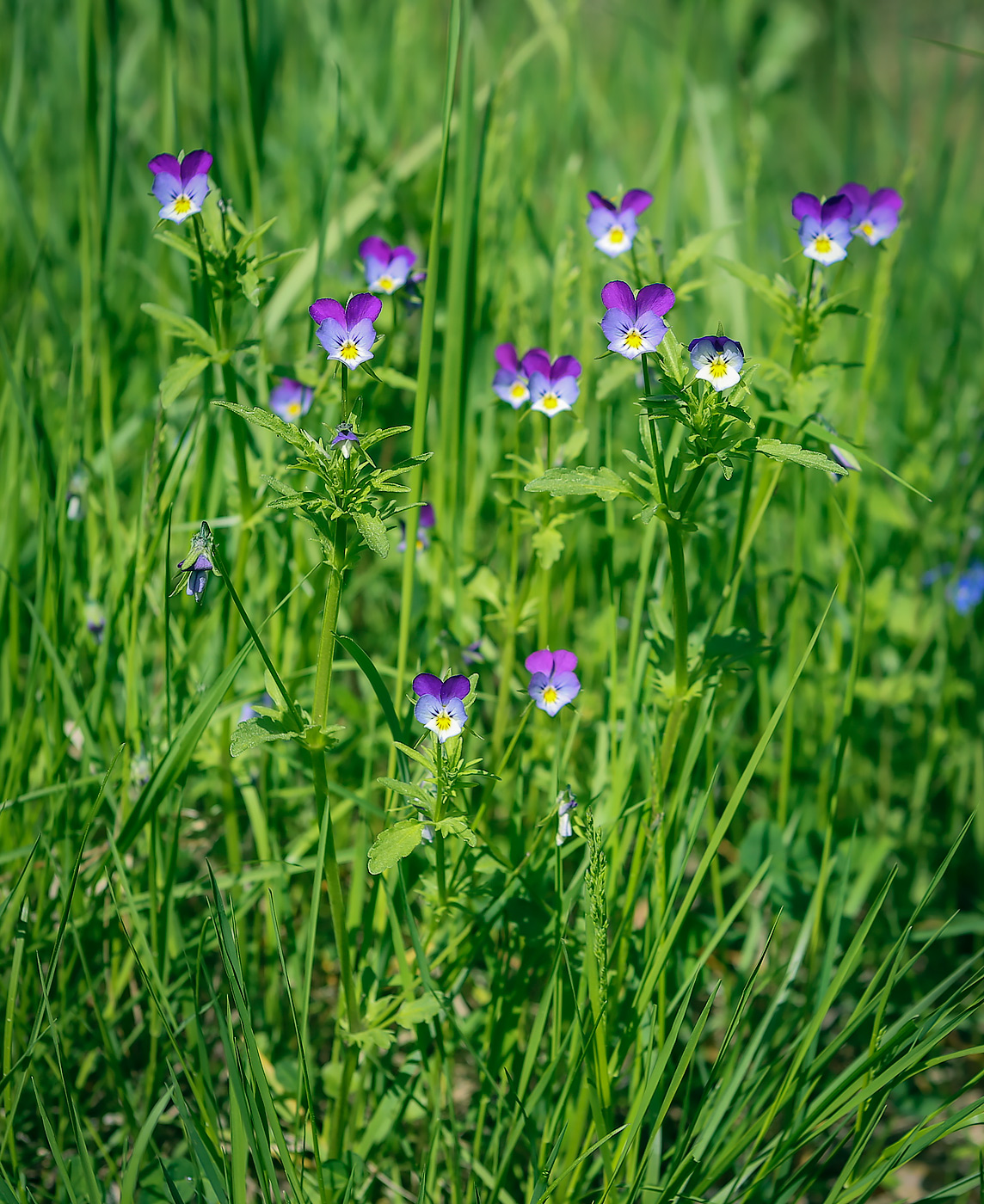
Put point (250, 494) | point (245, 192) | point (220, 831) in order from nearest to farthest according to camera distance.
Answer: point (250, 494) → point (220, 831) → point (245, 192)

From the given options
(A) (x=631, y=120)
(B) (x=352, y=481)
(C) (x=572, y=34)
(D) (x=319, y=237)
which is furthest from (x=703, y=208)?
(B) (x=352, y=481)

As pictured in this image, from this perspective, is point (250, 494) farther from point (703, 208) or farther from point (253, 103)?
point (703, 208)

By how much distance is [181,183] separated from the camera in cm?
172

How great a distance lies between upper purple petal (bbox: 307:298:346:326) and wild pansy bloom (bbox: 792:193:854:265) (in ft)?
2.82

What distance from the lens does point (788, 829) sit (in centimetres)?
197

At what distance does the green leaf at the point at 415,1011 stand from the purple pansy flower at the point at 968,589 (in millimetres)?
1753

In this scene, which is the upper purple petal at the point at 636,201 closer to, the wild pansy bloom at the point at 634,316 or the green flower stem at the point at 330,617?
the wild pansy bloom at the point at 634,316

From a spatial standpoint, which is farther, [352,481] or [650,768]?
[650,768]

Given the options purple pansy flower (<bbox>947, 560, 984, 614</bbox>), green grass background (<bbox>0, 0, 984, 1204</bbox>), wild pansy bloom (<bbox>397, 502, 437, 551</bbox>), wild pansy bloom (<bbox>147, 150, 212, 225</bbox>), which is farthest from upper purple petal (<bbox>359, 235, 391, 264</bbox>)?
purple pansy flower (<bbox>947, 560, 984, 614</bbox>)

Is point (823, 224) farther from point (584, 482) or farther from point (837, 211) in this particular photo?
point (584, 482)

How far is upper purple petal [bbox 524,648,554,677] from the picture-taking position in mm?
1709

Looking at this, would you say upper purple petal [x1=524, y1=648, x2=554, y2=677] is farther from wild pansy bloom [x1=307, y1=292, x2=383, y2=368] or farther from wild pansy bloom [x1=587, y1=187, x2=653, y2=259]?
wild pansy bloom [x1=587, y1=187, x2=653, y2=259]

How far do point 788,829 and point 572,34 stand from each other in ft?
9.27

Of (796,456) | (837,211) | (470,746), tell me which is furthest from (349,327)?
(470,746)
